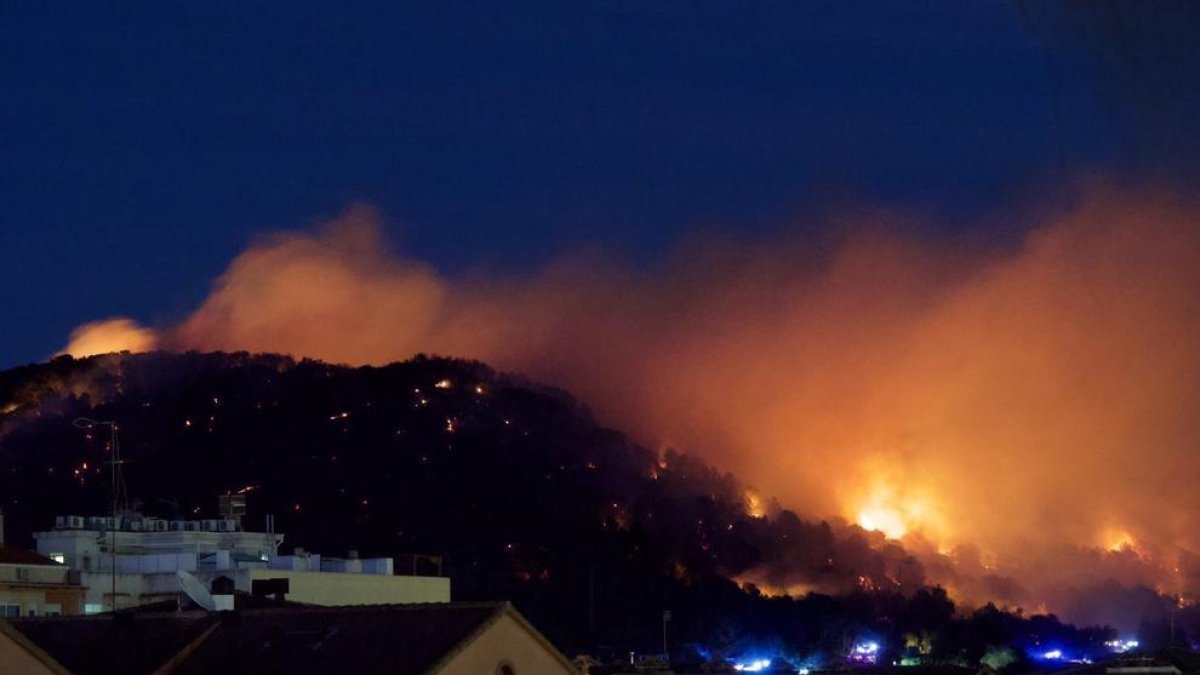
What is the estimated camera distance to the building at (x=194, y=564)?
89562 mm

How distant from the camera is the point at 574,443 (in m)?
193

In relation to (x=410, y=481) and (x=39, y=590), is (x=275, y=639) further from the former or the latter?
(x=410, y=481)

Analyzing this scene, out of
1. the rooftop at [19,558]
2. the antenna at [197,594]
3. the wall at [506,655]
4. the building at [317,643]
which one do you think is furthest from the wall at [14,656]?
the rooftop at [19,558]

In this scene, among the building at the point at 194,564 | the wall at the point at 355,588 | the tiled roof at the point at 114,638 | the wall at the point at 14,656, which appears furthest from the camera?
the building at the point at 194,564

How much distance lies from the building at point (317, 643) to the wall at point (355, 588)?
30.5 m

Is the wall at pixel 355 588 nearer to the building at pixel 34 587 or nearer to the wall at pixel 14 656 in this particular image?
the building at pixel 34 587

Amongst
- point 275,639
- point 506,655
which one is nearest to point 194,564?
point 275,639

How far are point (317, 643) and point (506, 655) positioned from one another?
443cm

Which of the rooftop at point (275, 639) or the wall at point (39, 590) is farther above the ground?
the wall at point (39, 590)

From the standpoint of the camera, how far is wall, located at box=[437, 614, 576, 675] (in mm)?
49156

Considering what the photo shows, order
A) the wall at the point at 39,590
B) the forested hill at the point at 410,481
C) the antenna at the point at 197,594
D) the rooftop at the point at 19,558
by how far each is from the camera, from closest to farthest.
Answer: the antenna at the point at 197,594 → the wall at the point at 39,590 → the rooftop at the point at 19,558 → the forested hill at the point at 410,481

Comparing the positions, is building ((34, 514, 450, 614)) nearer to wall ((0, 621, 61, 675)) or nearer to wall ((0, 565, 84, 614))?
wall ((0, 565, 84, 614))

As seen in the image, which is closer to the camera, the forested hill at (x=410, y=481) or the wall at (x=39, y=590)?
the wall at (x=39, y=590)

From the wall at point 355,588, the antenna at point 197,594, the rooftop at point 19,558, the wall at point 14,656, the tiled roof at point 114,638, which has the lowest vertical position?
the wall at point 14,656
